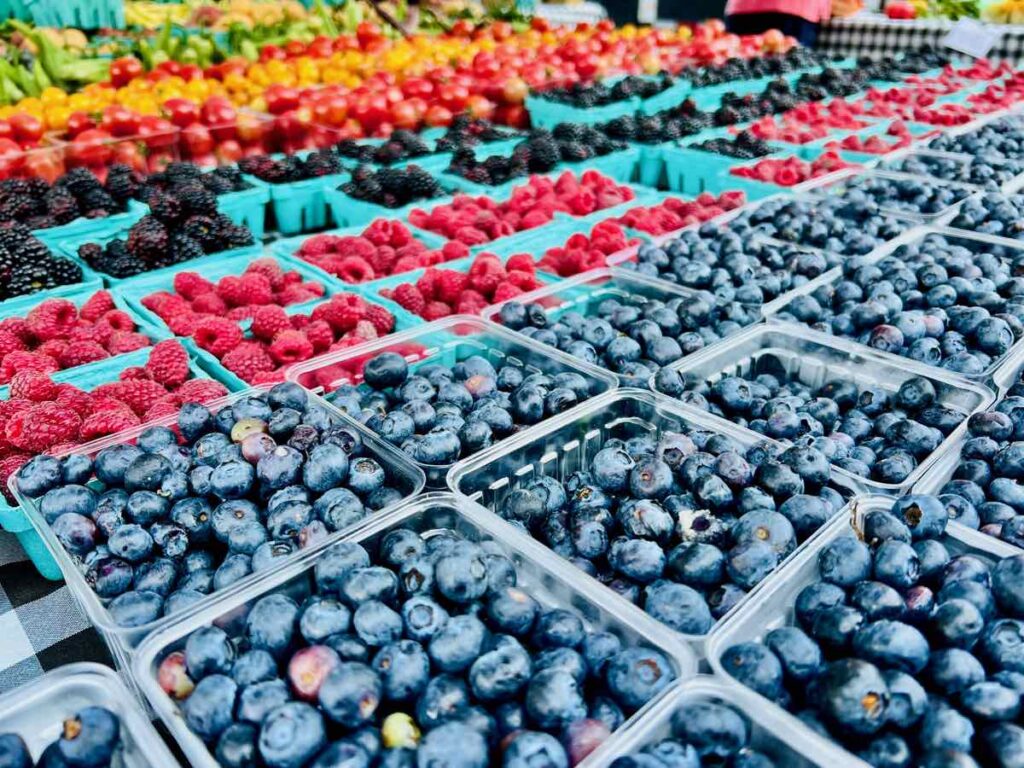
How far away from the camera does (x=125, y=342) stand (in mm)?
1716

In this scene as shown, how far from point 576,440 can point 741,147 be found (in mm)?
2181

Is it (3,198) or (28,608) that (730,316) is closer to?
(28,608)

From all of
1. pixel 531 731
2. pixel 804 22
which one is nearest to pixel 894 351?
pixel 531 731

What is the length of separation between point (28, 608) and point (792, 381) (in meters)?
1.42

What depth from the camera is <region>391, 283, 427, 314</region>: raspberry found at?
6.27 feet

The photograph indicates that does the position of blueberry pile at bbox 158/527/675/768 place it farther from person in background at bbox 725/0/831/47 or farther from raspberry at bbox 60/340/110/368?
person in background at bbox 725/0/831/47

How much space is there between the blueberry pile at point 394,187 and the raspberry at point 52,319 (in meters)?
1.06

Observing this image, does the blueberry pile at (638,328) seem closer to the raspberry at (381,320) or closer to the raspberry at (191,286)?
the raspberry at (381,320)

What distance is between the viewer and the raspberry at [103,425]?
1.31 meters

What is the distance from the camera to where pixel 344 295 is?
1.86 meters

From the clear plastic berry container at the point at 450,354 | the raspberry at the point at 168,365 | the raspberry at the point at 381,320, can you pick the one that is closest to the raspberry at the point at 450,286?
the raspberry at the point at 381,320

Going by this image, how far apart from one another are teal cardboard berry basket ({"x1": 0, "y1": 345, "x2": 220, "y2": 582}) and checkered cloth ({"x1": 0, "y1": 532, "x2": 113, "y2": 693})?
0.03 m

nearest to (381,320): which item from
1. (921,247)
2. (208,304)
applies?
(208,304)

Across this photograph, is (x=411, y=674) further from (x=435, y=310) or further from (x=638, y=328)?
(x=435, y=310)
